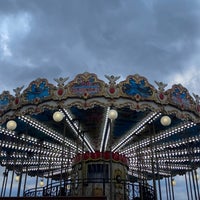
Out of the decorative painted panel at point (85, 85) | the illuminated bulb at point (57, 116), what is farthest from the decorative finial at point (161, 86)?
the illuminated bulb at point (57, 116)

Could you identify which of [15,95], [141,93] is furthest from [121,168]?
[15,95]

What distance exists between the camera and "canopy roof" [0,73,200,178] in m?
12.0

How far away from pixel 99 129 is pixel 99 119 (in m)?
1.83

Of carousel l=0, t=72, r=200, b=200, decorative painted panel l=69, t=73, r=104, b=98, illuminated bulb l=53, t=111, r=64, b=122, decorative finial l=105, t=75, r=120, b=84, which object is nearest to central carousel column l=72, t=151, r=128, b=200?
carousel l=0, t=72, r=200, b=200

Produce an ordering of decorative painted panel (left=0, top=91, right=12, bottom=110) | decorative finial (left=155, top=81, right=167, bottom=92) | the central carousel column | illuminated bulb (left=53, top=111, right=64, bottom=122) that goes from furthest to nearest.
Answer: the central carousel column, decorative painted panel (left=0, top=91, right=12, bottom=110), decorative finial (left=155, top=81, right=167, bottom=92), illuminated bulb (left=53, top=111, right=64, bottom=122)

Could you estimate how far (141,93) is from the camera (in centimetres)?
1207

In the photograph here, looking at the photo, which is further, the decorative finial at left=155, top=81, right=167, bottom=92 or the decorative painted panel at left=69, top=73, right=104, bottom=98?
the decorative finial at left=155, top=81, right=167, bottom=92

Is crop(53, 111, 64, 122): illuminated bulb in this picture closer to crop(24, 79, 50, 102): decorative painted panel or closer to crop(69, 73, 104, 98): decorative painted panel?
crop(69, 73, 104, 98): decorative painted panel

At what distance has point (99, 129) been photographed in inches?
644

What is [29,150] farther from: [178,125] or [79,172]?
[178,125]

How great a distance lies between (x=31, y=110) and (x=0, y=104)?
2207mm

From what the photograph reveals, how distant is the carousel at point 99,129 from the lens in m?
12.0

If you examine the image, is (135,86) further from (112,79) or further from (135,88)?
(112,79)

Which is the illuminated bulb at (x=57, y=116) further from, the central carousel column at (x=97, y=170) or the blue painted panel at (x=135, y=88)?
the central carousel column at (x=97, y=170)
